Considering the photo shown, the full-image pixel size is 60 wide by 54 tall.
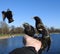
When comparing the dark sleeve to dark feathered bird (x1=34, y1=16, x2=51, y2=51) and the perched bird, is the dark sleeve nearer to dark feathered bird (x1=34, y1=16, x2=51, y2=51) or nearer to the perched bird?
dark feathered bird (x1=34, y1=16, x2=51, y2=51)

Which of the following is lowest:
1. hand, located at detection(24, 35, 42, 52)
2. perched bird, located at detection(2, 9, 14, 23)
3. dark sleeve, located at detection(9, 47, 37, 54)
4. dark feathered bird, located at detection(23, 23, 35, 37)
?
dark sleeve, located at detection(9, 47, 37, 54)

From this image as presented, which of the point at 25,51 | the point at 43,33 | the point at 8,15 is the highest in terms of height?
the point at 8,15

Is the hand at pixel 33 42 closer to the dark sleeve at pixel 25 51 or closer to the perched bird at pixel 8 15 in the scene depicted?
the dark sleeve at pixel 25 51

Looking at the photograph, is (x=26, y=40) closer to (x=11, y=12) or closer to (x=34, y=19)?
(x=34, y=19)

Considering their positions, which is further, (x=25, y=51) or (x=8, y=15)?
(x=8, y=15)

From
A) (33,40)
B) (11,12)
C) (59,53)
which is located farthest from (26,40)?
(59,53)

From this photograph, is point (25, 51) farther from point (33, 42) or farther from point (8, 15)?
point (8, 15)

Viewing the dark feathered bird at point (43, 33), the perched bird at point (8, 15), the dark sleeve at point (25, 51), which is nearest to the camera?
the dark sleeve at point (25, 51)

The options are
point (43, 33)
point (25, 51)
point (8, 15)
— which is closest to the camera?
point (25, 51)

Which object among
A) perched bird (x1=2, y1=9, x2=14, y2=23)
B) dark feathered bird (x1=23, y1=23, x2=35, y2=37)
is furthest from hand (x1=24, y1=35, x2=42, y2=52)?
perched bird (x1=2, y1=9, x2=14, y2=23)

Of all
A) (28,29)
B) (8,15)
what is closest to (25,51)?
(28,29)

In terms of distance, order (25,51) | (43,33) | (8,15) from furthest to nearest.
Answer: (8,15) < (43,33) < (25,51)

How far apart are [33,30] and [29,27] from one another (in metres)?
0.04

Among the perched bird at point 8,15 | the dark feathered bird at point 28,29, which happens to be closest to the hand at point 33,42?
the dark feathered bird at point 28,29
